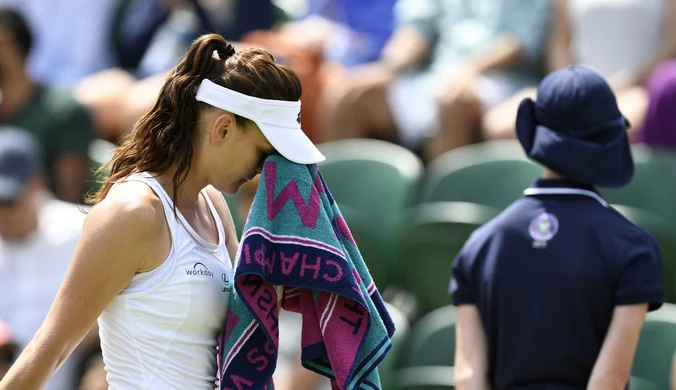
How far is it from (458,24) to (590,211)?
3120mm

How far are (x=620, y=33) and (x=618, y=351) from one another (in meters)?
2.67

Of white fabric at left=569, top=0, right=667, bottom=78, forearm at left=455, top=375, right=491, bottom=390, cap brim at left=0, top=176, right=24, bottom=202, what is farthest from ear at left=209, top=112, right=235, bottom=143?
white fabric at left=569, top=0, right=667, bottom=78

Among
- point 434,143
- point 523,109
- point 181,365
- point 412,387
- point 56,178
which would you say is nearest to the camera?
point 181,365

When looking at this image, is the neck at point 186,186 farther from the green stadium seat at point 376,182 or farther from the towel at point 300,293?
the green stadium seat at point 376,182

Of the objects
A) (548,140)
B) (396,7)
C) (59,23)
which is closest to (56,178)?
(59,23)

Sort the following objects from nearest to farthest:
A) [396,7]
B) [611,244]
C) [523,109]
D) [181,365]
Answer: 1. [181,365]
2. [611,244]
3. [523,109]
4. [396,7]

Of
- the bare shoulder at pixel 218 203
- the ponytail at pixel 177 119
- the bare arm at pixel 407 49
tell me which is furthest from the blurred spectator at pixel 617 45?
the ponytail at pixel 177 119

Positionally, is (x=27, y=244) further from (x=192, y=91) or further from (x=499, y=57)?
(x=192, y=91)

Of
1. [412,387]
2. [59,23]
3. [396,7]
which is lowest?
[412,387]

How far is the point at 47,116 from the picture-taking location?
17.5 feet

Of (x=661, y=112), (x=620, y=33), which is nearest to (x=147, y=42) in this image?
(x=620, y=33)

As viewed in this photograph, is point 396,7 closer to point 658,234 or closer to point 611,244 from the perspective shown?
point 658,234

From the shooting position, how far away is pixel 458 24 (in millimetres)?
5637

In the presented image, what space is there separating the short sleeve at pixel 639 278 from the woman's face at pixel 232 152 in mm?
920
